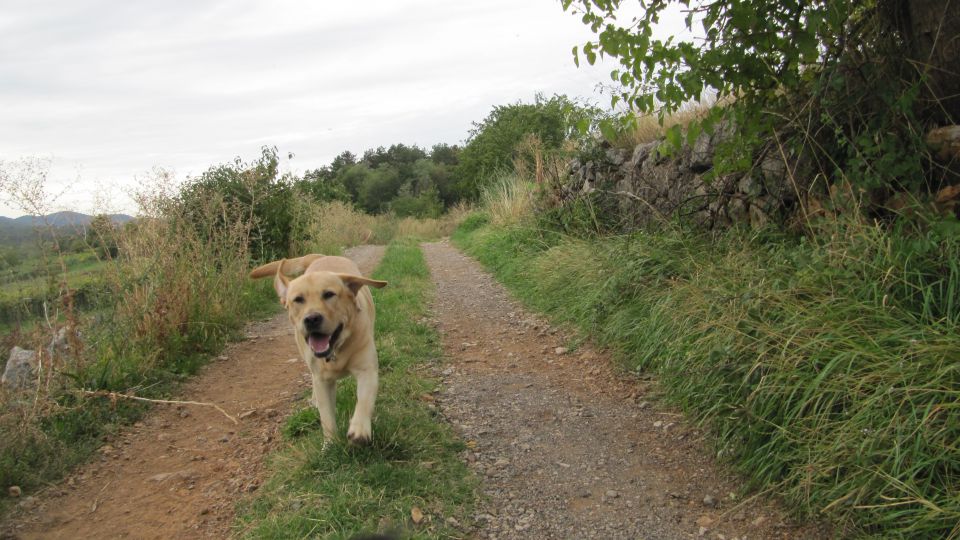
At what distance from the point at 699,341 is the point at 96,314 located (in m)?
5.32

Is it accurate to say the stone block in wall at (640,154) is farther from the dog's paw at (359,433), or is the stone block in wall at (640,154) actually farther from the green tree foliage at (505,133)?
the green tree foliage at (505,133)

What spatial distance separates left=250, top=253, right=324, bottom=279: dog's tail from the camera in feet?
16.2

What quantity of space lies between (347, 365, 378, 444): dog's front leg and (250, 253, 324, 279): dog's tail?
117cm

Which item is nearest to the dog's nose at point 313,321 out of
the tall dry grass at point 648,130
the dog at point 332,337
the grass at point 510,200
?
the dog at point 332,337

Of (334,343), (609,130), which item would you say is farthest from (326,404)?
(609,130)

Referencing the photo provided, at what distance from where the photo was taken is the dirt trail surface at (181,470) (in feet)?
11.6

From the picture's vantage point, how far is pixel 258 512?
3295 mm

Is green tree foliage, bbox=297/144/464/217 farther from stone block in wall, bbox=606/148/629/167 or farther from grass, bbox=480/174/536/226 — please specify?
stone block in wall, bbox=606/148/629/167

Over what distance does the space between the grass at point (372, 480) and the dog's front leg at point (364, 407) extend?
8cm

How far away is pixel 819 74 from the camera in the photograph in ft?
16.0

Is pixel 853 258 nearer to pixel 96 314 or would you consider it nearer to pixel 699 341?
pixel 699 341

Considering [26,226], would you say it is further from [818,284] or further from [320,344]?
[818,284]

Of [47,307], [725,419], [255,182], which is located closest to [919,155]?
[725,419]

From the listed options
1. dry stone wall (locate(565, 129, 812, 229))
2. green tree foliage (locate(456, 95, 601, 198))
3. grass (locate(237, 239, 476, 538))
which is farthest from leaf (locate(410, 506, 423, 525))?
green tree foliage (locate(456, 95, 601, 198))
